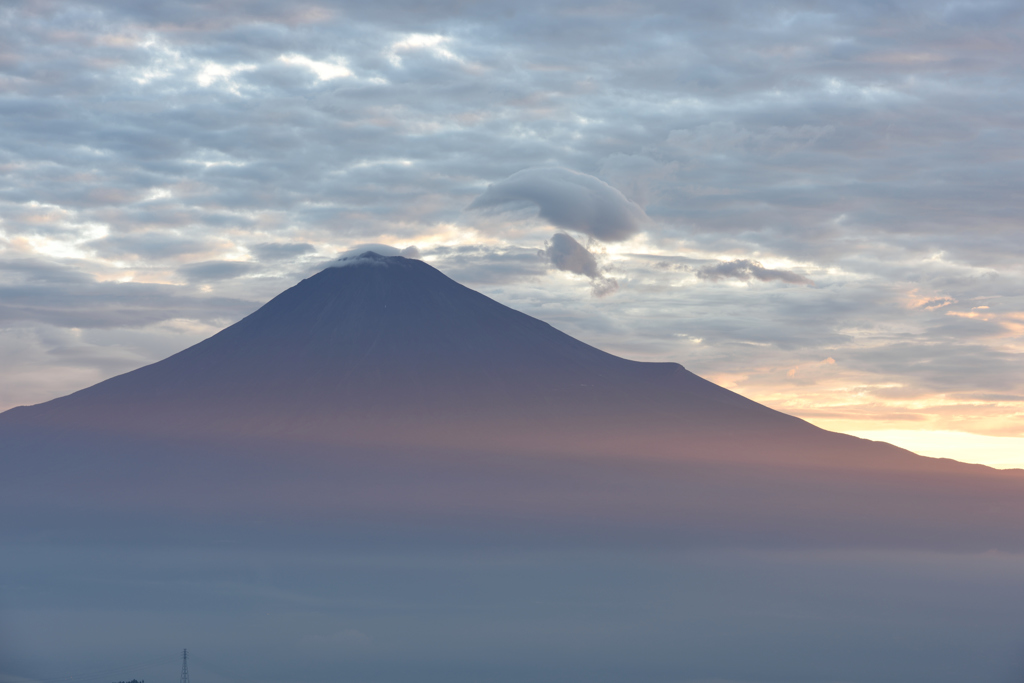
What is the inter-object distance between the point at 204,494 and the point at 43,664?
47.6 meters

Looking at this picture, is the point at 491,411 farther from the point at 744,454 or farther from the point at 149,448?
the point at 149,448

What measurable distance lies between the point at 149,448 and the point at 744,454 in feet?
410

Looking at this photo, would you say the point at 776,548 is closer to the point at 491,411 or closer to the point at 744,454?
the point at 744,454

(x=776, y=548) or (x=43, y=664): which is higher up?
(x=776, y=548)

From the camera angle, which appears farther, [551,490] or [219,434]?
[219,434]

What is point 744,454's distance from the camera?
7830 inches

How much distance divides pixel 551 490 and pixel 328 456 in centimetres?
4658

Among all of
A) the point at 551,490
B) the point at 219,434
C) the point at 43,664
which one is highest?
the point at 219,434

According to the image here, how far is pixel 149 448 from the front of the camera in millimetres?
199125

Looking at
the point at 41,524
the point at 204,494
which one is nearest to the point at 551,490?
the point at 204,494

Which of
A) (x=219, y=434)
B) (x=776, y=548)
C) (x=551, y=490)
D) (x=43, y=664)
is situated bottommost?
(x=43, y=664)

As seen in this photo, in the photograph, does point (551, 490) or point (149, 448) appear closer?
point (551, 490)

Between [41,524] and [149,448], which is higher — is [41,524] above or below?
below

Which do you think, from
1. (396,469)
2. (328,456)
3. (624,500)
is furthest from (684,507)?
(328,456)
